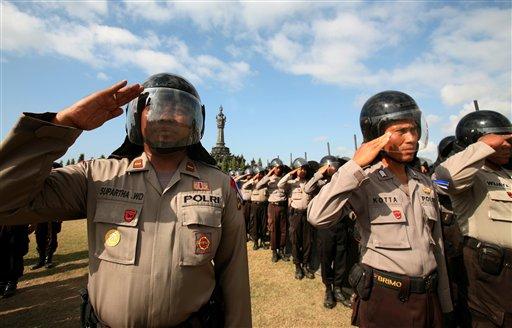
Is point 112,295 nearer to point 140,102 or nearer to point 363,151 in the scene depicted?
point 140,102

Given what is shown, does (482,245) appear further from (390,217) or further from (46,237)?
(46,237)

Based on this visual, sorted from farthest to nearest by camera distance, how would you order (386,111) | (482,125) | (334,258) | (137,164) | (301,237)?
(301,237), (334,258), (482,125), (386,111), (137,164)

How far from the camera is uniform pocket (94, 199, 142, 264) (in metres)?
1.68

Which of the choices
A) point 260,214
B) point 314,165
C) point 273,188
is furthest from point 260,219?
point 314,165

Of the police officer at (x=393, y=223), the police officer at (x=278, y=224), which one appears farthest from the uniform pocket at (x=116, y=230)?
the police officer at (x=278, y=224)

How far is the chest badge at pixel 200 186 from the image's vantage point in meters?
1.94

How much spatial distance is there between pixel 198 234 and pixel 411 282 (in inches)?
66.8

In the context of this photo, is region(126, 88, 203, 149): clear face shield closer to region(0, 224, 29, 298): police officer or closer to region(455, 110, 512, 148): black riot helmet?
region(455, 110, 512, 148): black riot helmet

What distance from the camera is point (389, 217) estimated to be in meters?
2.55

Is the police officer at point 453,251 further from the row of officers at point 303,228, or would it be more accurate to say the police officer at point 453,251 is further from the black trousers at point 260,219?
the black trousers at point 260,219

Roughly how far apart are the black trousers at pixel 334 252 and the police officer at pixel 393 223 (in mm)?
3470

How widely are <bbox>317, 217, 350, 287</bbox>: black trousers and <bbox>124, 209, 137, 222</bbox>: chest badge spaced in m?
4.96

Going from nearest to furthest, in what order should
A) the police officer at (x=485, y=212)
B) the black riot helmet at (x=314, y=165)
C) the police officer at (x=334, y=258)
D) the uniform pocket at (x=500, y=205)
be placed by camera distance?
the police officer at (x=485, y=212) < the uniform pocket at (x=500, y=205) < the police officer at (x=334, y=258) < the black riot helmet at (x=314, y=165)

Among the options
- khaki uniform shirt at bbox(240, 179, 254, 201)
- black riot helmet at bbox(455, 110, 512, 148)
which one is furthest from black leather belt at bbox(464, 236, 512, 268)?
khaki uniform shirt at bbox(240, 179, 254, 201)
